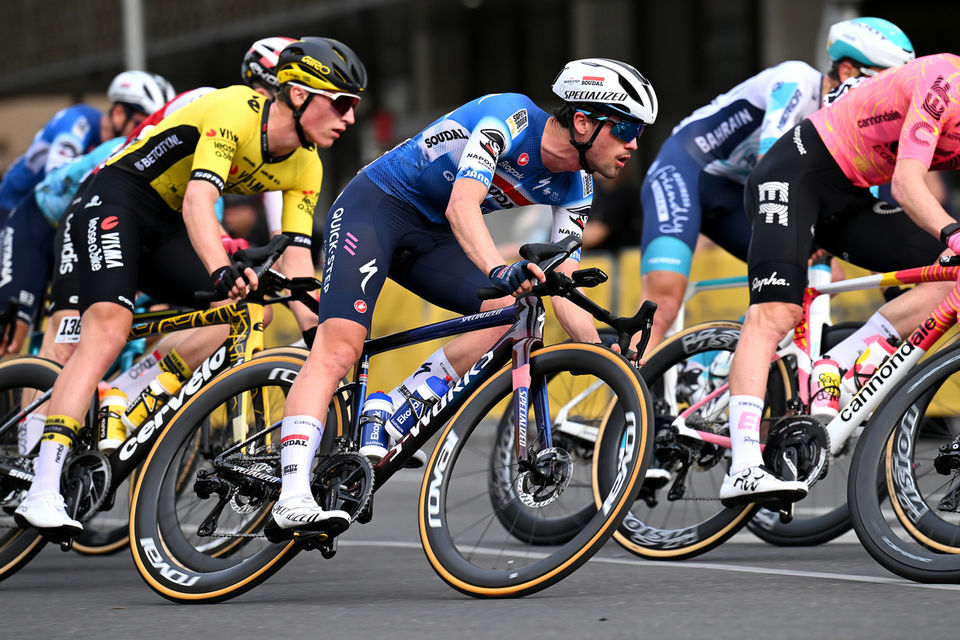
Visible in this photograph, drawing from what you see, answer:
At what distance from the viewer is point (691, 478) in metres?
6.47

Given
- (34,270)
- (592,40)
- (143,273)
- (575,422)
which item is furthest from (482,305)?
(592,40)

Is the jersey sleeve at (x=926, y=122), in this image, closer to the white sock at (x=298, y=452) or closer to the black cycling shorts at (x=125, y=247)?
the white sock at (x=298, y=452)

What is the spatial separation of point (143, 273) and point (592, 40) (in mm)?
15441

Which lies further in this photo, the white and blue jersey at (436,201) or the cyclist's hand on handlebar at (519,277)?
the white and blue jersey at (436,201)

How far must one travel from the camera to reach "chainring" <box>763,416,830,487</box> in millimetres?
5902

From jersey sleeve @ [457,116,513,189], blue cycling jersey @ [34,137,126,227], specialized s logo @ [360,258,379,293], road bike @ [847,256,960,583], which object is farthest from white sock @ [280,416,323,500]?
blue cycling jersey @ [34,137,126,227]

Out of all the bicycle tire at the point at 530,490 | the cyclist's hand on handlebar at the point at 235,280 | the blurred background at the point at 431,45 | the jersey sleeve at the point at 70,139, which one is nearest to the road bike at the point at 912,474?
the bicycle tire at the point at 530,490

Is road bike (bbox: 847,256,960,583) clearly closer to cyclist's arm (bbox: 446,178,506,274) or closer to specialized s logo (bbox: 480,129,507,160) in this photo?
cyclist's arm (bbox: 446,178,506,274)

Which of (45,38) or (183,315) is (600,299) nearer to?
(183,315)

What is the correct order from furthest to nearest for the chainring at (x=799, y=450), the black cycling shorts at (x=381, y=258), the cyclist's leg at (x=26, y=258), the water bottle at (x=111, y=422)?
the cyclist's leg at (x=26, y=258) → the water bottle at (x=111, y=422) → the chainring at (x=799, y=450) → the black cycling shorts at (x=381, y=258)

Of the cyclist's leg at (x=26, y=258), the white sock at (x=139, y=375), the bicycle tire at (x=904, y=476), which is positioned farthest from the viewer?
the cyclist's leg at (x=26, y=258)

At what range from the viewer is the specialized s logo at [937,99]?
5637 mm

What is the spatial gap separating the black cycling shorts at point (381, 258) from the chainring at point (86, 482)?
1348mm

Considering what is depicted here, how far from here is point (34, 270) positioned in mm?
9008
